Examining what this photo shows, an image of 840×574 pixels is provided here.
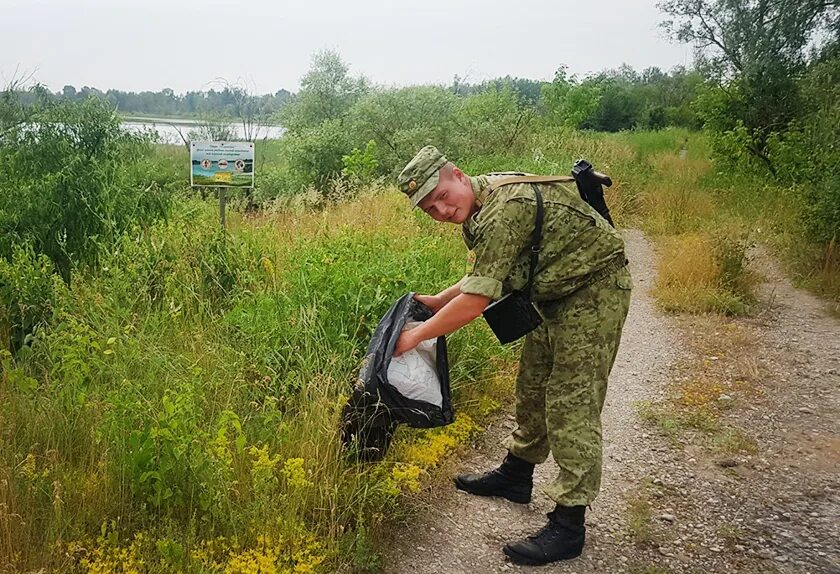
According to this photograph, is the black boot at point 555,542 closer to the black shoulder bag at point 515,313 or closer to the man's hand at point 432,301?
the black shoulder bag at point 515,313

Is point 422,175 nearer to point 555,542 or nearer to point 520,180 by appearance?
point 520,180

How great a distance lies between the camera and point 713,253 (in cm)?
667

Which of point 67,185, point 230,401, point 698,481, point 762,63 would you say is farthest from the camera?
point 762,63

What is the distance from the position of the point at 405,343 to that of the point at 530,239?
64 centimetres

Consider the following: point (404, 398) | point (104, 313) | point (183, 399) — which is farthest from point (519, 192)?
point (104, 313)

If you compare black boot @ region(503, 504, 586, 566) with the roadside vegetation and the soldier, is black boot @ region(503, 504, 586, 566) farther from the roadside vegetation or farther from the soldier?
the roadside vegetation

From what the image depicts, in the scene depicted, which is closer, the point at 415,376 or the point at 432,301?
the point at 415,376

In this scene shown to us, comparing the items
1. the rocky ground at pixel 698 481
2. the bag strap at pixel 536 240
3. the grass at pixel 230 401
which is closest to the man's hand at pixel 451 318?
the bag strap at pixel 536 240

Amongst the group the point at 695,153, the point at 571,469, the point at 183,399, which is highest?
the point at 695,153

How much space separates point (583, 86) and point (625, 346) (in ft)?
51.4

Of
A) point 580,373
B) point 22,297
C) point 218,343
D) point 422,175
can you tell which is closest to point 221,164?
point 22,297

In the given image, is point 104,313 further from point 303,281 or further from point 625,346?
point 625,346

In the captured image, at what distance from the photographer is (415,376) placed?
2730mm

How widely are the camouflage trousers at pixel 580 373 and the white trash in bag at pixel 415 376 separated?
1.57ft
